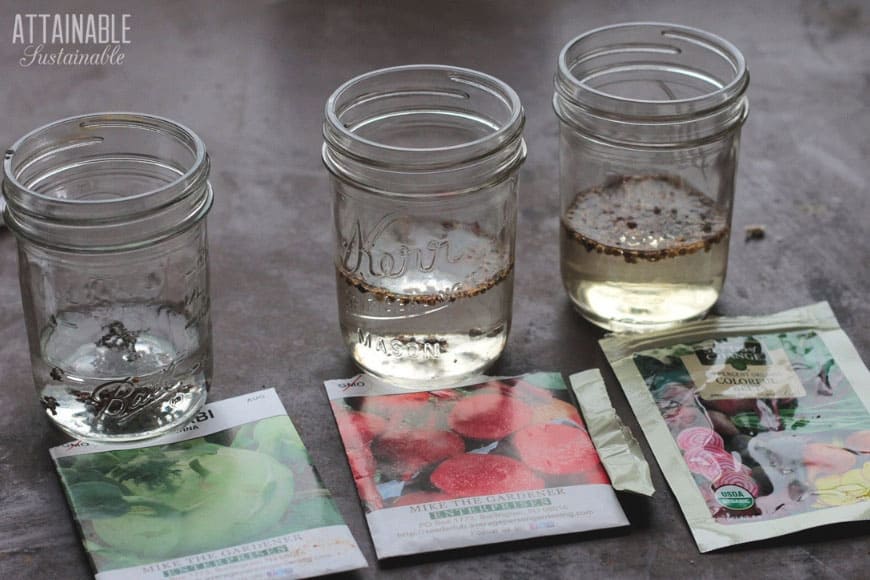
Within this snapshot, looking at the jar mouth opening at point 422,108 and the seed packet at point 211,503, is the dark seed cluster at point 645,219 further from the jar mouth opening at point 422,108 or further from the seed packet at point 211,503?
the seed packet at point 211,503

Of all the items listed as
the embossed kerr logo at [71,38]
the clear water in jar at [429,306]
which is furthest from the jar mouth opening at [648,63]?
the embossed kerr logo at [71,38]

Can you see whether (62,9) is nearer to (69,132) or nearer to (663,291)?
(69,132)

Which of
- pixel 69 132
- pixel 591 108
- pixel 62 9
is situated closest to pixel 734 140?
pixel 591 108

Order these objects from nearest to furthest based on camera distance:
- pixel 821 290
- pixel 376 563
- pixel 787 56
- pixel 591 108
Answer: pixel 376 563
pixel 591 108
pixel 821 290
pixel 787 56

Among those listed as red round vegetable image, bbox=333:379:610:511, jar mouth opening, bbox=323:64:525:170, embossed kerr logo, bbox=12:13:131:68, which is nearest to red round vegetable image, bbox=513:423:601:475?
red round vegetable image, bbox=333:379:610:511

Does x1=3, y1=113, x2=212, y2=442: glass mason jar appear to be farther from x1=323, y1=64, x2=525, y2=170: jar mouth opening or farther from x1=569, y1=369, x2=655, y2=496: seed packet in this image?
x1=569, y1=369, x2=655, y2=496: seed packet

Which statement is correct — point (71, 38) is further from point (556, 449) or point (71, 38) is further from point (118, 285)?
point (556, 449)

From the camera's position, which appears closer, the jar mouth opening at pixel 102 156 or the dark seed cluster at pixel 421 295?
the jar mouth opening at pixel 102 156
